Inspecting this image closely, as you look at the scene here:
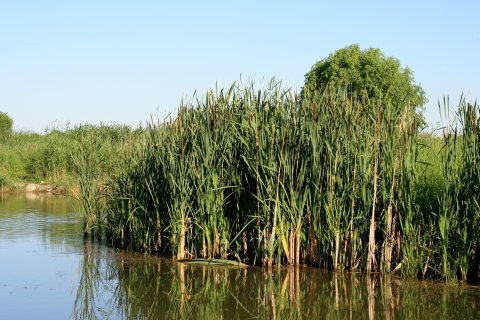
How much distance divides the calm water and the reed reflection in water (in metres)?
0.01

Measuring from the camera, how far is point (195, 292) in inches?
317

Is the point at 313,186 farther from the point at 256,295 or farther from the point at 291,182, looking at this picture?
the point at 256,295

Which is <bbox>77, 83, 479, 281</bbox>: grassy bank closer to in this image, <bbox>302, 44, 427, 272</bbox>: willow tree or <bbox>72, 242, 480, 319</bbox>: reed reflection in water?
<bbox>302, 44, 427, 272</bbox>: willow tree

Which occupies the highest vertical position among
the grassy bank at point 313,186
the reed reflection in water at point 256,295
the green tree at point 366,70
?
the green tree at point 366,70

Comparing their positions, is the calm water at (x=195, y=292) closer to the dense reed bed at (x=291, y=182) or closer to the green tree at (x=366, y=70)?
the dense reed bed at (x=291, y=182)

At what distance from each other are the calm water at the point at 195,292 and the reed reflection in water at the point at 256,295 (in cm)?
1

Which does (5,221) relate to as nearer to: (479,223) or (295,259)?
(295,259)

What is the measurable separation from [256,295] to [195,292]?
2.55 feet

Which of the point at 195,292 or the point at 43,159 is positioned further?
the point at 43,159

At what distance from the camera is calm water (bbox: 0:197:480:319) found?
7.10 m

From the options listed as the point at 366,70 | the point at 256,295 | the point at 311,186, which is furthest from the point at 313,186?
the point at 366,70

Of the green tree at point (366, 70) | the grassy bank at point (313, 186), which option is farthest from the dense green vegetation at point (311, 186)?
the green tree at point (366, 70)

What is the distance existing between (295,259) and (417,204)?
181 centimetres

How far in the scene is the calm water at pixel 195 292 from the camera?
23.3 ft
